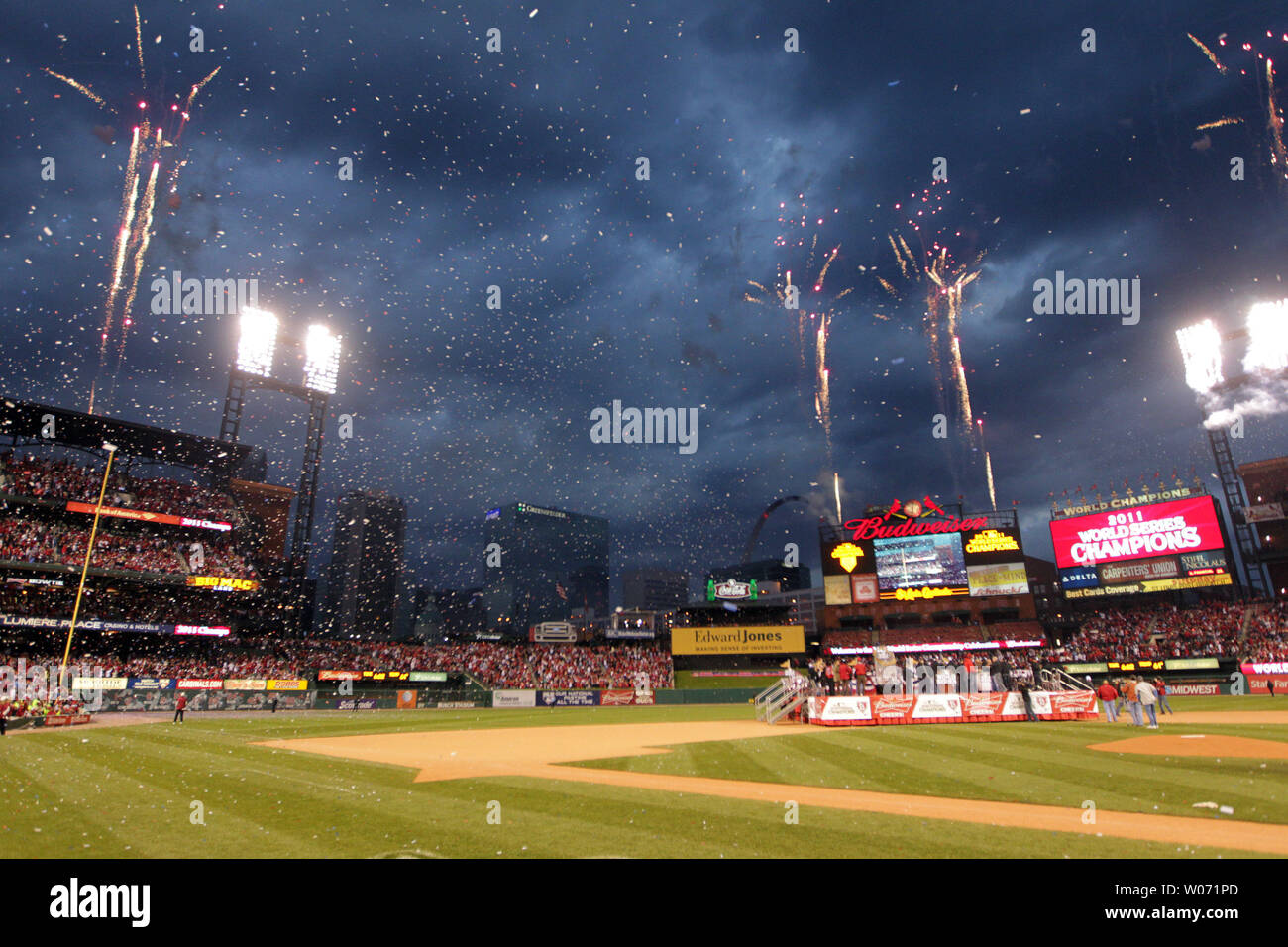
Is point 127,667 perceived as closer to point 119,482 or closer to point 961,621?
point 119,482

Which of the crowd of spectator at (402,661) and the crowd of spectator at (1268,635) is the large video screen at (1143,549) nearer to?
the crowd of spectator at (1268,635)

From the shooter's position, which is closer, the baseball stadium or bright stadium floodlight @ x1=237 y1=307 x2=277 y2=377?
the baseball stadium

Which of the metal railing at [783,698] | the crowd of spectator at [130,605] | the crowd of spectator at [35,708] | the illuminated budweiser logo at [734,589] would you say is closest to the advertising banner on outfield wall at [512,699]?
the crowd of spectator at [35,708]

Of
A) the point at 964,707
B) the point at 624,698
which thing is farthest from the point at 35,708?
the point at 964,707

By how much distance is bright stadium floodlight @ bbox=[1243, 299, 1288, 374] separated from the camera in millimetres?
54938

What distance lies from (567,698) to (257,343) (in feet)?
154

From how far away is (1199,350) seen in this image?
205 ft

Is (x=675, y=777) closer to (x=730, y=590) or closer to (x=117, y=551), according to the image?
(x=117, y=551)

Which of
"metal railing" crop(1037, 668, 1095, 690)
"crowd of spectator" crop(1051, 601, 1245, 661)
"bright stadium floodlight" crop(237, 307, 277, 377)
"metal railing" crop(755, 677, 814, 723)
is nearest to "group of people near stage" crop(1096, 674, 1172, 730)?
"metal railing" crop(1037, 668, 1095, 690)

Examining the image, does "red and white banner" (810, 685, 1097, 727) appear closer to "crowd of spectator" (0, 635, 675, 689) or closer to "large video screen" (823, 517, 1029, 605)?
"crowd of spectator" (0, 635, 675, 689)

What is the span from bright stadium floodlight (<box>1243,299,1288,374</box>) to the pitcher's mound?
58.0m

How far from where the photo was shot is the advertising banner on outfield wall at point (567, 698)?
171 ft
